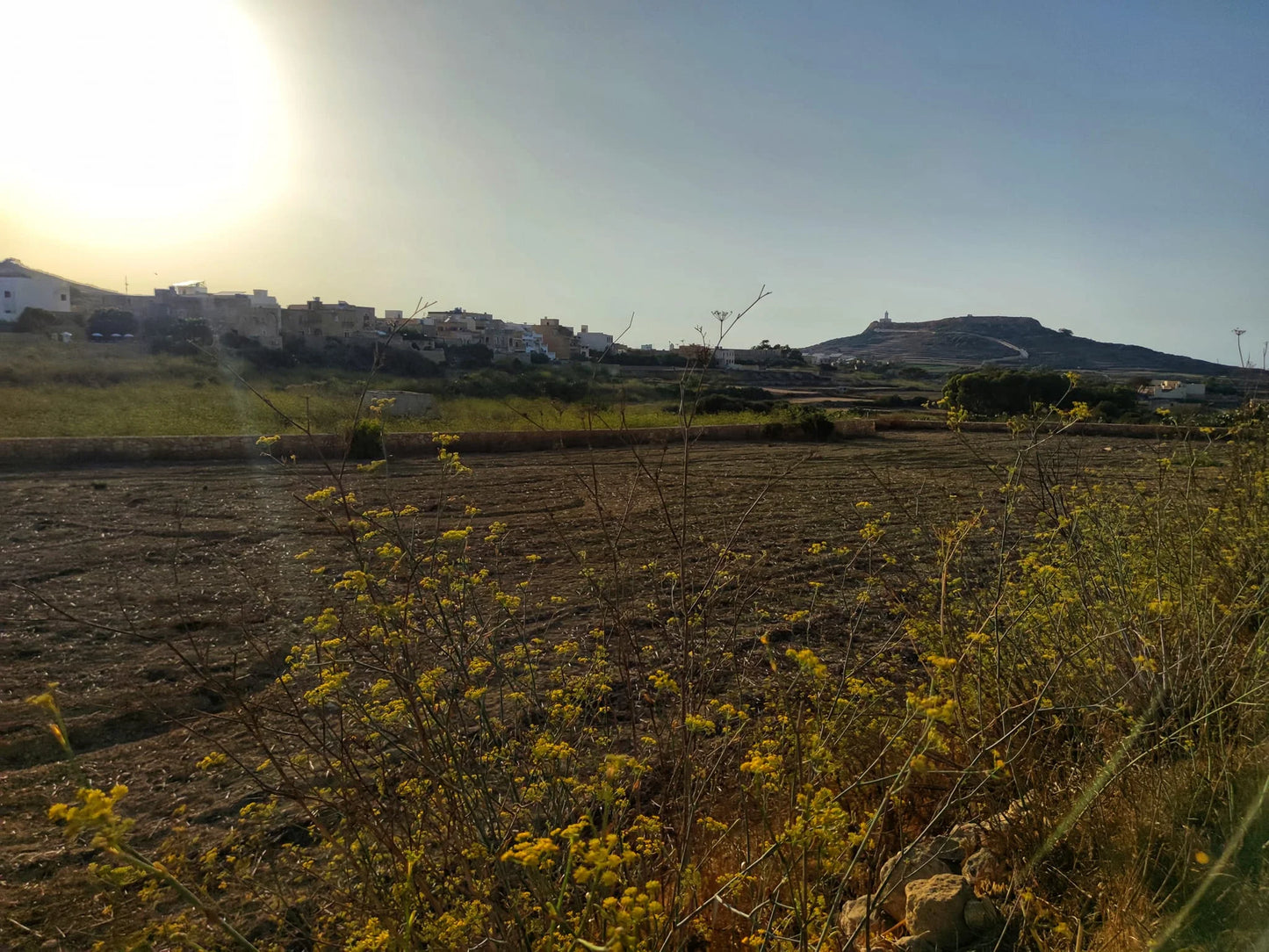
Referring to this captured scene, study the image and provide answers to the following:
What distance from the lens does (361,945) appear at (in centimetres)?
164

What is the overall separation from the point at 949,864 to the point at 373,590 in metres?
1.82

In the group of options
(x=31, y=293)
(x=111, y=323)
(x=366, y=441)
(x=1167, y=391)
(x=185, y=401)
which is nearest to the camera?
(x=1167, y=391)

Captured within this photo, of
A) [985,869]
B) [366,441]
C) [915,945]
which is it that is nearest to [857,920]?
[915,945]

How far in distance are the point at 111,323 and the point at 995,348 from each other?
65836mm

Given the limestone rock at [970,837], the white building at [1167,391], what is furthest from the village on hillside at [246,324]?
the limestone rock at [970,837]

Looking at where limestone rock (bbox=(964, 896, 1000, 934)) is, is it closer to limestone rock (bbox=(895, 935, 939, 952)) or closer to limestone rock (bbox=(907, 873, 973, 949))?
limestone rock (bbox=(907, 873, 973, 949))

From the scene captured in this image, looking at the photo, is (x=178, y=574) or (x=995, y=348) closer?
(x=178, y=574)

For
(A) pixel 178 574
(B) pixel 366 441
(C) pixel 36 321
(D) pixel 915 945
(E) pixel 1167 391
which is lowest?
(A) pixel 178 574

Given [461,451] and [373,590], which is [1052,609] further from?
[461,451]

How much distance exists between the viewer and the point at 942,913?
2082mm

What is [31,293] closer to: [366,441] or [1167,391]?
[366,441]

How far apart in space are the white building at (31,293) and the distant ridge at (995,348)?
202ft

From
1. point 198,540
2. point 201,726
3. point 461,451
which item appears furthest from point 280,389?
point 201,726

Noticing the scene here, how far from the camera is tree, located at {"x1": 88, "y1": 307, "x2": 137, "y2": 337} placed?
137 ft
